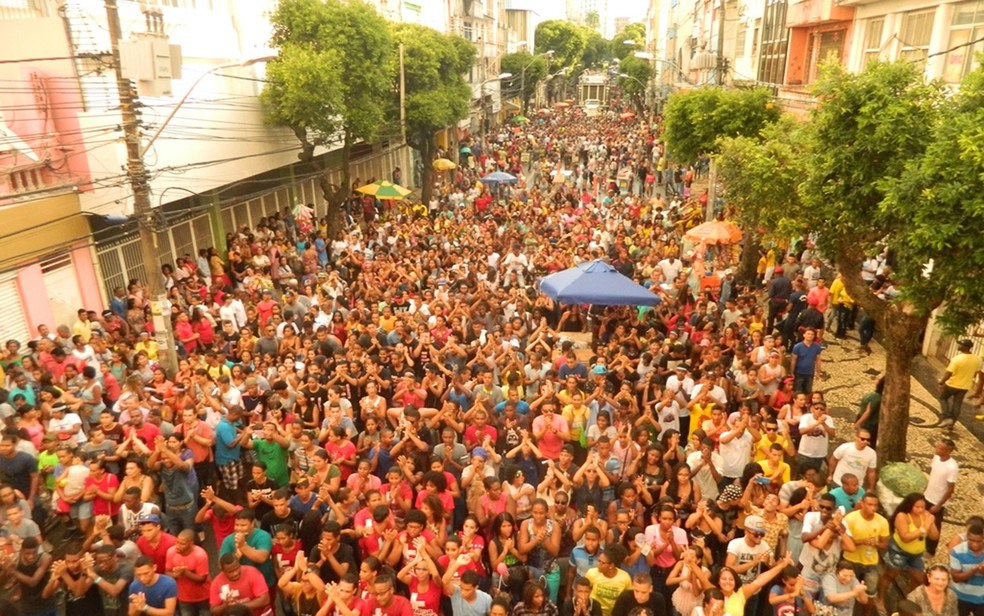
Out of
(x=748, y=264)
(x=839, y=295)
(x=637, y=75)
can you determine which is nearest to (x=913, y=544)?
(x=839, y=295)

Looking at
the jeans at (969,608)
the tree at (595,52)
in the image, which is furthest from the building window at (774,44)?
the tree at (595,52)

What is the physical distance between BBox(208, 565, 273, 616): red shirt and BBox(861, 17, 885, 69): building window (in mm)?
15825

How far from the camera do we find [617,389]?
974 centimetres

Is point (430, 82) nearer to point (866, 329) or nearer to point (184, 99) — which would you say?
point (184, 99)

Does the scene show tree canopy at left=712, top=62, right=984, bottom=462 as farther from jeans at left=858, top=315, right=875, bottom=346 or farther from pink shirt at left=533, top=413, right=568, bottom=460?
jeans at left=858, top=315, right=875, bottom=346

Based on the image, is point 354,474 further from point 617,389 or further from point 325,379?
point 617,389

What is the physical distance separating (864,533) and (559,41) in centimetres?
8319

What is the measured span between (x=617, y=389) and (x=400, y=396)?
305 centimetres

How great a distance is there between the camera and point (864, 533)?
233 inches

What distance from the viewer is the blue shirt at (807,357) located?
9.78 m

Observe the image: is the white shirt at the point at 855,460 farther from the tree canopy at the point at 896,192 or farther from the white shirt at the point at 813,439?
the tree canopy at the point at 896,192

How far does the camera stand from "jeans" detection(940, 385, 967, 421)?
966 centimetres

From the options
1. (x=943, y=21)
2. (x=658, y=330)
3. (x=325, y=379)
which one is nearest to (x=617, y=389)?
(x=658, y=330)

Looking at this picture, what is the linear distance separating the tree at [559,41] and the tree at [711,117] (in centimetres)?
6448
